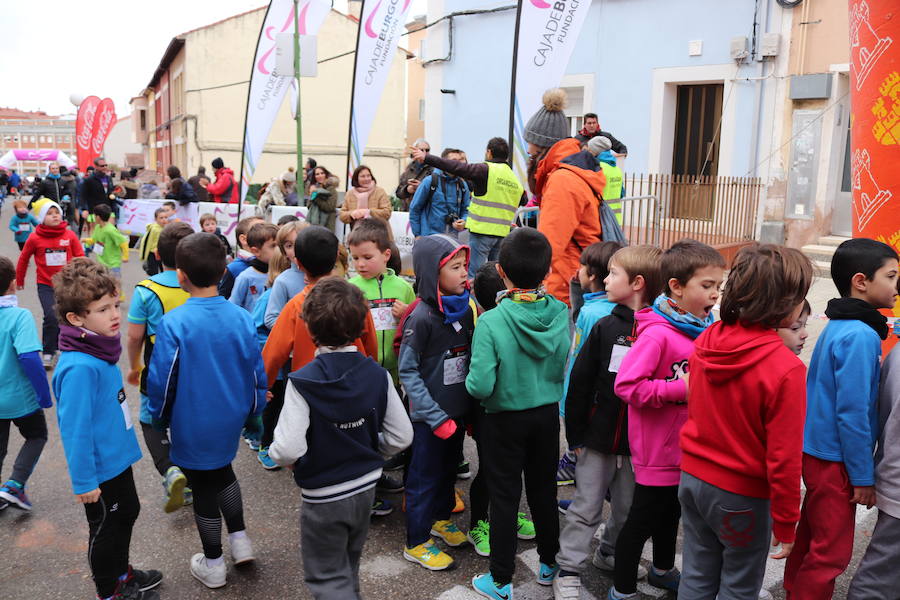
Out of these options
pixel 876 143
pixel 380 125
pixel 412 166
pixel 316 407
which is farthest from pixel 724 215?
pixel 380 125

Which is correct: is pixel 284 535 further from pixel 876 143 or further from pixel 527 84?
pixel 527 84

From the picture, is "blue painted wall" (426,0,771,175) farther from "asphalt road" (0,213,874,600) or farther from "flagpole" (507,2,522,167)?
"asphalt road" (0,213,874,600)

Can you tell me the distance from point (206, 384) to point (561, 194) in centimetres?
251

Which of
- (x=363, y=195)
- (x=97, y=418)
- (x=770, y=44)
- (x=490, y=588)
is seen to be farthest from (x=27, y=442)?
(x=770, y=44)

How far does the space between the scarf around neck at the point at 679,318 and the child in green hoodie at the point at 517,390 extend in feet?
1.49

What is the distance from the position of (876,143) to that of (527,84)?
3436 millimetres

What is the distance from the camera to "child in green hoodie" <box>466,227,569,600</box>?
3.07 meters

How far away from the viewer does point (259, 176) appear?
30.6 meters

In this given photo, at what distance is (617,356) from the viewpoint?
308 centimetres

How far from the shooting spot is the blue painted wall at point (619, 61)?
455 inches

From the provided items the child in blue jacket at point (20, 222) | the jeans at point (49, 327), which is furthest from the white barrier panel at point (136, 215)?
the jeans at point (49, 327)

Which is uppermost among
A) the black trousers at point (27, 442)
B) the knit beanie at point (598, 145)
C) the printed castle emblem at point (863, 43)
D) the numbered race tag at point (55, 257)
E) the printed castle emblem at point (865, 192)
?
the printed castle emblem at point (863, 43)

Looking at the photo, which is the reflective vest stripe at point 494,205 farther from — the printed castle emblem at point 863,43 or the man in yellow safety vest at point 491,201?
the printed castle emblem at point 863,43

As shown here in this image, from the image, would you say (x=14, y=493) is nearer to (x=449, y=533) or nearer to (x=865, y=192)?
(x=449, y=533)
